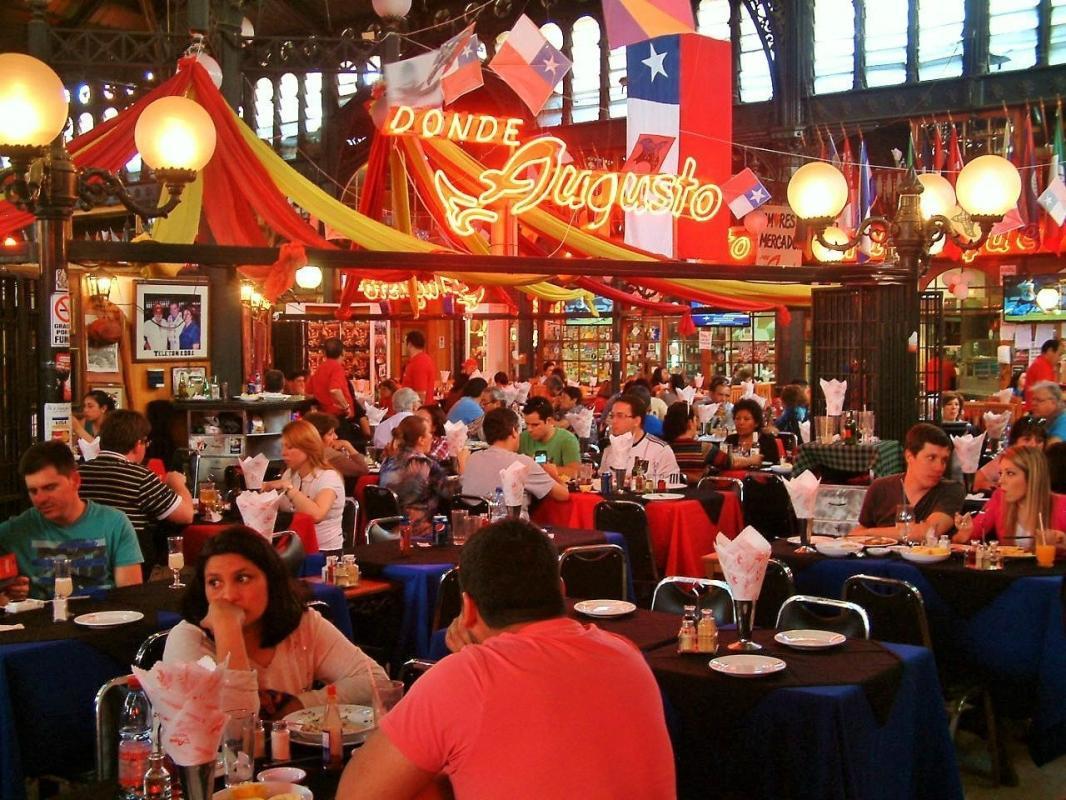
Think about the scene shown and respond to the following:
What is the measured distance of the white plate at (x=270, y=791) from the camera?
8.86 ft

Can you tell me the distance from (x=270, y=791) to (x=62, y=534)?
8.96 ft

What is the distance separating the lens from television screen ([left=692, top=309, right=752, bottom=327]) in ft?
66.1

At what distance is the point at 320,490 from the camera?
6.84 m

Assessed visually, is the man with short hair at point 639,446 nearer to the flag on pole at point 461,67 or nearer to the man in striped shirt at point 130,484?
the flag on pole at point 461,67

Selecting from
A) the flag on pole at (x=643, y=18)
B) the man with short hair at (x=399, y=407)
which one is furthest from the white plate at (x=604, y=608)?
the man with short hair at (x=399, y=407)

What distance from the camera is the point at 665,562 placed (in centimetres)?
810

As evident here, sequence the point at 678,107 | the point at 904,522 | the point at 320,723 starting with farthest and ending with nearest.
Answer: the point at 678,107 < the point at 904,522 < the point at 320,723

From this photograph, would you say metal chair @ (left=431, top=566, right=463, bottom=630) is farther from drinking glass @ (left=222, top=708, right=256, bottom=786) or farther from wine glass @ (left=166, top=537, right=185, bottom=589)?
drinking glass @ (left=222, top=708, right=256, bottom=786)

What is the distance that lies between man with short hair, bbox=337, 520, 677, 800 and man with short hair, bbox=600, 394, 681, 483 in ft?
21.0

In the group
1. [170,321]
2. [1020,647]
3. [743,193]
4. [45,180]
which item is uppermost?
[743,193]

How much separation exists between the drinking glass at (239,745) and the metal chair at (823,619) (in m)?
2.35

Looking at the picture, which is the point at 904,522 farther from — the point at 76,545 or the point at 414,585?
the point at 76,545

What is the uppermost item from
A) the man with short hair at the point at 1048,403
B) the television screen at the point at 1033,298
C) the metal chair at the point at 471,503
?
the television screen at the point at 1033,298

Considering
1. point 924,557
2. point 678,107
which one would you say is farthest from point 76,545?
point 678,107
